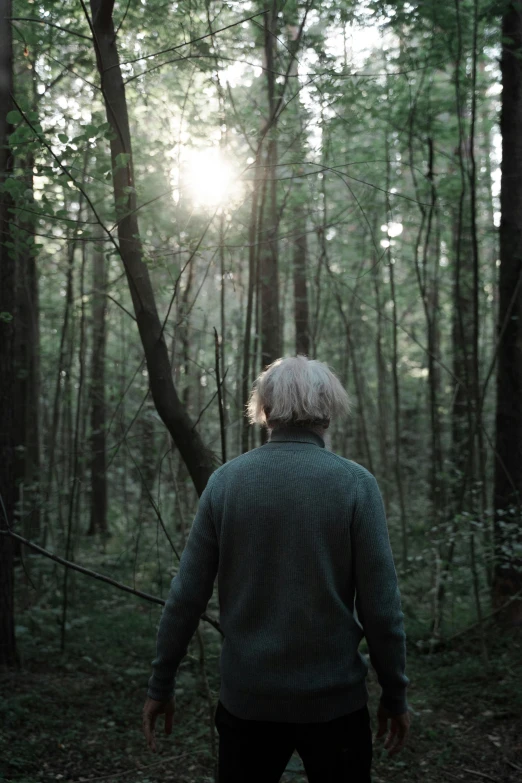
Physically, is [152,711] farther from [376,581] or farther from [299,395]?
[299,395]

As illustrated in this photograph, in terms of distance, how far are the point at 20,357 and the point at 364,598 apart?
8181 millimetres

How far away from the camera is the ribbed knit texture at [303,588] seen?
205cm

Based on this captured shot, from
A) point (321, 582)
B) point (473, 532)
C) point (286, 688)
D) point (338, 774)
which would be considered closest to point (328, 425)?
point (321, 582)

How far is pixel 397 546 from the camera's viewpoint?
11.9 metres

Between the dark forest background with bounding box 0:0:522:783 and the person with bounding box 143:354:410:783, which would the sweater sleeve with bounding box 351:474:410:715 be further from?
the dark forest background with bounding box 0:0:522:783

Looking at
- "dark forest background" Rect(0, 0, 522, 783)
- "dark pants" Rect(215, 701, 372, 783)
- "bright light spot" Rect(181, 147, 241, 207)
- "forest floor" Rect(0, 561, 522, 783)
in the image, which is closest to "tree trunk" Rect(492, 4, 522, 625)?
"dark forest background" Rect(0, 0, 522, 783)

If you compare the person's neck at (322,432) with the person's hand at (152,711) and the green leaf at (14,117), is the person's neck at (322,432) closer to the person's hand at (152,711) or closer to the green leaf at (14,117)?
the person's hand at (152,711)

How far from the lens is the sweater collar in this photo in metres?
2.26

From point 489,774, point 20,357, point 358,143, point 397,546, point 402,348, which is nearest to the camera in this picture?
point 489,774

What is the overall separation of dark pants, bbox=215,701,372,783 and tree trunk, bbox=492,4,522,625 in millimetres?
4938

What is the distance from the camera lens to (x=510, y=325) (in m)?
6.90

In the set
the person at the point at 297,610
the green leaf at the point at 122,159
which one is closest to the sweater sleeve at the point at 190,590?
the person at the point at 297,610

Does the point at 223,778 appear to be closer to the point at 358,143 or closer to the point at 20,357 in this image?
the point at 20,357

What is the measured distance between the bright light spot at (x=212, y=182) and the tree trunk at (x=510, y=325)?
288 centimetres
